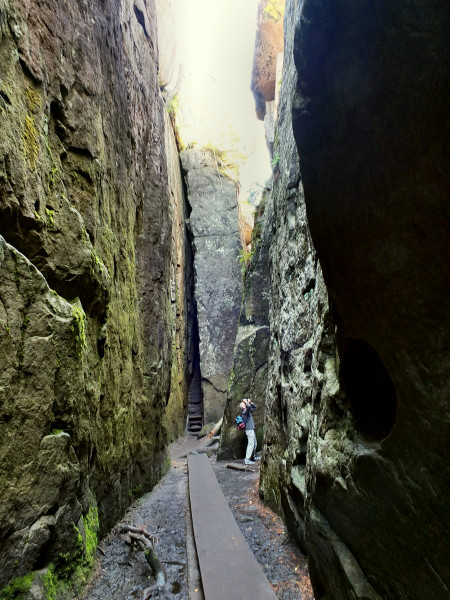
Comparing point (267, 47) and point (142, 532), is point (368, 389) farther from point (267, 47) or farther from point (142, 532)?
point (267, 47)

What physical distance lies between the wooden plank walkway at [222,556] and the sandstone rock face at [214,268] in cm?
1031

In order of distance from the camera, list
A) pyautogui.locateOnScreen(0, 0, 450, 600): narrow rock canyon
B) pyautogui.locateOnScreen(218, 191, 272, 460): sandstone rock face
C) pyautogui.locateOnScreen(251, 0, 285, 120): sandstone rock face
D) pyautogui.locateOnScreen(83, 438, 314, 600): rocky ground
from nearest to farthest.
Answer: pyautogui.locateOnScreen(0, 0, 450, 600): narrow rock canyon → pyautogui.locateOnScreen(83, 438, 314, 600): rocky ground → pyautogui.locateOnScreen(218, 191, 272, 460): sandstone rock face → pyautogui.locateOnScreen(251, 0, 285, 120): sandstone rock face

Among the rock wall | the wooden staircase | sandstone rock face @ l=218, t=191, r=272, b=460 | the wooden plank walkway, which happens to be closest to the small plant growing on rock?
sandstone rock face @ l=218, t=191, r=272, b=460

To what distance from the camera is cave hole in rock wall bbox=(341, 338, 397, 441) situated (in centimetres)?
231

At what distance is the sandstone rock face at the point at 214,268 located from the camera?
55.7 ft

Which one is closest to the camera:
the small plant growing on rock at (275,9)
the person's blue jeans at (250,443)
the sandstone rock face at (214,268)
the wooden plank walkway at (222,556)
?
the wooden plank walkway at (222,556)

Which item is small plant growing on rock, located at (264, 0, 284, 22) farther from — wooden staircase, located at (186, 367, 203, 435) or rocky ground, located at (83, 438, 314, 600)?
rocky ground, located at (83, 438, 314, 600)

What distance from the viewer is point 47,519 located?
10.2ft

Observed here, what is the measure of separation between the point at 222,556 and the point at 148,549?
85 centimetres

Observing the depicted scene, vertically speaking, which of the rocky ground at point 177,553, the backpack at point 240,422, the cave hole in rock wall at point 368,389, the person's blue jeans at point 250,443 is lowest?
the rocky ground at point 177,553

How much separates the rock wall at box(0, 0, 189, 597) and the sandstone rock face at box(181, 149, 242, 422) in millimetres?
9277

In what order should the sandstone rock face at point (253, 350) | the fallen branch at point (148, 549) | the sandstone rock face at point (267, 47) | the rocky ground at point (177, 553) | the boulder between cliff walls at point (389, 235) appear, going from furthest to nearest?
the sandstone rock face at point (267, 47)
the sandstone rock face at point (253, 350)
the fallen branch at point (148, 549)
the rocky ground at point (177, 553)
the boulder between cliff walls at point (389, 235)

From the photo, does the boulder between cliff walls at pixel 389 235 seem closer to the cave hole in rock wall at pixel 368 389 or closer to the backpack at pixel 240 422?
the cave hole in rock wall at pixel 368 389

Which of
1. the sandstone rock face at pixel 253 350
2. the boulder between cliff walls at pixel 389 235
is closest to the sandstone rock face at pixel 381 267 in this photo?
the boulder between cliff walls at pixel 389 235
